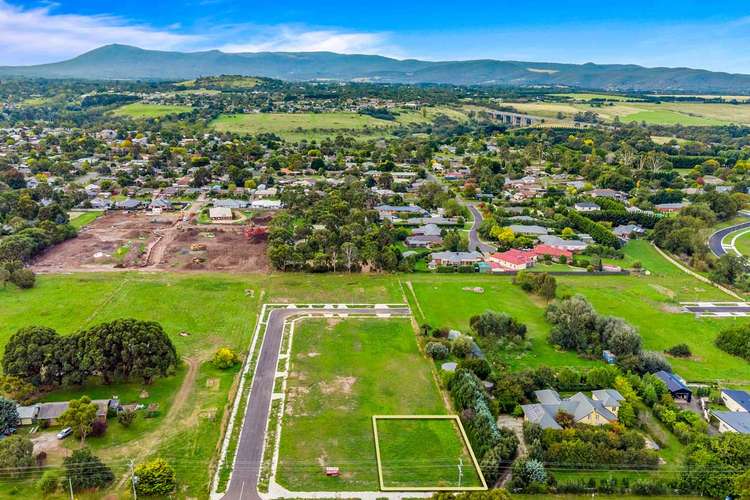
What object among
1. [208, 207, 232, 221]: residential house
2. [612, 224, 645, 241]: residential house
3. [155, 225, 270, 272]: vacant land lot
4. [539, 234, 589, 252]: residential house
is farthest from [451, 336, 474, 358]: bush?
[208, 207, 232, 221]: residential house

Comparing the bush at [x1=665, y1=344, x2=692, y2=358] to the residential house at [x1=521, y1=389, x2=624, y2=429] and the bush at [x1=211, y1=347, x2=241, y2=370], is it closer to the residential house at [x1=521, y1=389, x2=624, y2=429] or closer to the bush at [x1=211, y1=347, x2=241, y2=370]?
the residential house at [x1=521, y1=389, x2=624, y2=429]

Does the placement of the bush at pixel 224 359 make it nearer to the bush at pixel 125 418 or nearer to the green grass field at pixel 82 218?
the bush at pixel 125 418

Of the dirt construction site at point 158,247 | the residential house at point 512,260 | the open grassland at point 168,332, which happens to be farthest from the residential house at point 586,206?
the open grassland at point 168,332

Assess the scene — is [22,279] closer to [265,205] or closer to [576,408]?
[265,205]

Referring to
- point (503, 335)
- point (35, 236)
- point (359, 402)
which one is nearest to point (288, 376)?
point (359, 402)

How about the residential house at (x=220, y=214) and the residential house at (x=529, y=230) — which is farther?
the residential house at (x=220, y=214)

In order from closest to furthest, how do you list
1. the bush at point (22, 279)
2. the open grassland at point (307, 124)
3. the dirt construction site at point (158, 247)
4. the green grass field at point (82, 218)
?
the bush at point (22, 279) < the dirt construction site at point (158, 247) < the green grass field at point (82, 218) < the open grassland at point (307, 124)

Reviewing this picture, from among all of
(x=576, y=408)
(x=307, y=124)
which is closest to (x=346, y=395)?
(x=576, y=408)
